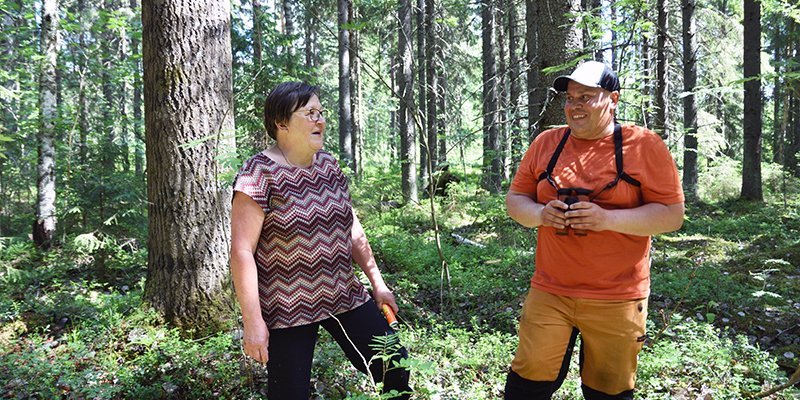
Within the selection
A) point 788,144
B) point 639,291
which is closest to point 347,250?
point 639,291

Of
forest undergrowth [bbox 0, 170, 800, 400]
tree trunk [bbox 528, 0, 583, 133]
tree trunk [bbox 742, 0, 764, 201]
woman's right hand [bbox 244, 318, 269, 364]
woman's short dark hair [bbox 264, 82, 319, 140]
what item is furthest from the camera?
tree trunk [bbox 742, 0, 764, 201]

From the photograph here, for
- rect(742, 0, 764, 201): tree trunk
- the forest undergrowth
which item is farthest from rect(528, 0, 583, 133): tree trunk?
rect(742, 0, 764, 201): tree trunk

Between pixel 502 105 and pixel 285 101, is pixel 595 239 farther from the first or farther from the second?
pixel 502 105

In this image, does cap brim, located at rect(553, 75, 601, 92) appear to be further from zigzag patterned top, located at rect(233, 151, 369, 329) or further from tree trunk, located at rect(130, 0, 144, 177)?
tree trunk, located at rect(130, 0, 144, 177)

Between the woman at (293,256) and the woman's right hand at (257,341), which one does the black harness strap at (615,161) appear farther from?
the woman's right hand at (257,341)

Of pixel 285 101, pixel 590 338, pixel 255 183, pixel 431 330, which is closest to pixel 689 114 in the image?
pixel 431 330

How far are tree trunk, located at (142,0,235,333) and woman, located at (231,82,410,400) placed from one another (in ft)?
7.02

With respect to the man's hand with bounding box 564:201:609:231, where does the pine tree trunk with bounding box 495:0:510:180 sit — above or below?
above

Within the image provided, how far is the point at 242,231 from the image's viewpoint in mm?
2354

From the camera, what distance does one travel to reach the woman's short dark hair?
8.29 ft

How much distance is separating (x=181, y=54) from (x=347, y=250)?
113 inches

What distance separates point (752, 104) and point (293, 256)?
49.2 ft

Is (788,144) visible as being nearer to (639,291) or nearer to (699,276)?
(699,276)

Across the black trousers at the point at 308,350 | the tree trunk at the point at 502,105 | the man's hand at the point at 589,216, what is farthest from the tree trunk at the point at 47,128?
the man's hand at the point at 589,216
